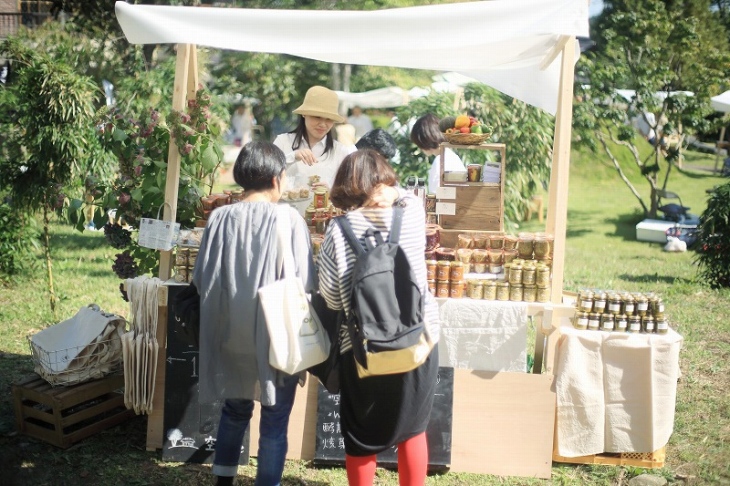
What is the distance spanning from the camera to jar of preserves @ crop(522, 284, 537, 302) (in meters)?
3.61

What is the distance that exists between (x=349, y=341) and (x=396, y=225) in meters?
0.47

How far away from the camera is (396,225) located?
8.92ft

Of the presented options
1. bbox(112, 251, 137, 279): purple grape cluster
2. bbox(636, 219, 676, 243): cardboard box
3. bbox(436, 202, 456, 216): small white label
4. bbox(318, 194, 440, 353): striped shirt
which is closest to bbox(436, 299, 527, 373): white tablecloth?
bbox(436, 202, 456, 216): small white label

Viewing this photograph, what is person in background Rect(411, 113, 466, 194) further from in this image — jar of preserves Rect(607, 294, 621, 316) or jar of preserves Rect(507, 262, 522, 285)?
jar of preserves Rect(607, 294, 621, 316)

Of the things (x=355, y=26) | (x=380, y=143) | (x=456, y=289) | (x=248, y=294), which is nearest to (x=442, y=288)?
(x=456, y=289)

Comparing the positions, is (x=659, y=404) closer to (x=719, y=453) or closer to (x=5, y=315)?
(x=719, y=453)

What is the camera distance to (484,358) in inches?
143

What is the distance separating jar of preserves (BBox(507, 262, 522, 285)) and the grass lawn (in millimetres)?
966

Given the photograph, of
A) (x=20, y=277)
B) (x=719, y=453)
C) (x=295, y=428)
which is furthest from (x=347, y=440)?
(x=20, y=277)

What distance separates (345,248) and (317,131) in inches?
74.2

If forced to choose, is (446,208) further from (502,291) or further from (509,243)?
(502,291)

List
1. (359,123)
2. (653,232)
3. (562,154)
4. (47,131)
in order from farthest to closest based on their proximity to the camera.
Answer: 1. (359,123)
2. (653,232)
3. (47,131)
4. (562,154)

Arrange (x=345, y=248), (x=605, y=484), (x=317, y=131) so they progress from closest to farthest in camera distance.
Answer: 1. (x=345, y=248)
2. (x=605, y=484)
3. (x=317, y=131)

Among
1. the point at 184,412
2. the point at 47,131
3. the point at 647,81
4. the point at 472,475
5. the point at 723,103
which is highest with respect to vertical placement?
the point at 647,81
